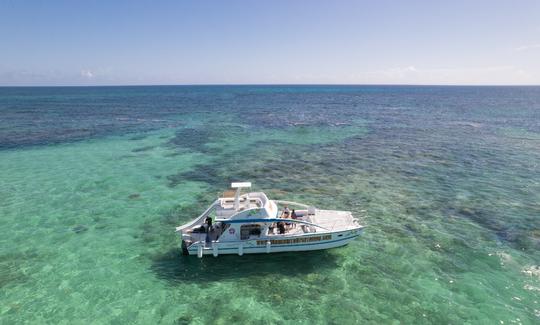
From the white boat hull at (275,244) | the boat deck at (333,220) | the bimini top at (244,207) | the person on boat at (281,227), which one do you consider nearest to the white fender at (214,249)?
the white boat hull at (275,244)

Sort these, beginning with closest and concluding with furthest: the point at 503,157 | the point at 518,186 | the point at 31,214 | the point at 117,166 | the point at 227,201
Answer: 1. the point at 227,201
2. the point at 31,214
3. the point at 518,186
4. the point at 117,166
5. the point at 503,157

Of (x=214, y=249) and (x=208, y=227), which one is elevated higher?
(x=208, y=227)

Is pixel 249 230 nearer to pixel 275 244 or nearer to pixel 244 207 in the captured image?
pixel 244 207

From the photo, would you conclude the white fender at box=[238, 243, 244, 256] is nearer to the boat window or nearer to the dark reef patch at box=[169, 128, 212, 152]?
the boat window

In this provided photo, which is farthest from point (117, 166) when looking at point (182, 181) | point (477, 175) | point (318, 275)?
point (477, 175)

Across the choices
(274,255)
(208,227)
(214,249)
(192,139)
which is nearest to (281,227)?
Result: (274,255)

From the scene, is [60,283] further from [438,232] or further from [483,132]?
[483,132]
